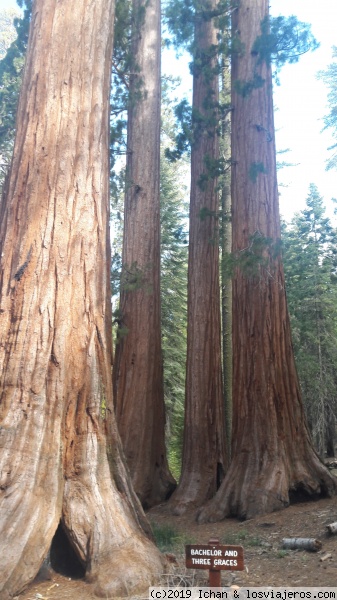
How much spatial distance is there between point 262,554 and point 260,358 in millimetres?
3517

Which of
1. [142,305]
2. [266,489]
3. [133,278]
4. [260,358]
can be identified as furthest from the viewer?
[142,305]

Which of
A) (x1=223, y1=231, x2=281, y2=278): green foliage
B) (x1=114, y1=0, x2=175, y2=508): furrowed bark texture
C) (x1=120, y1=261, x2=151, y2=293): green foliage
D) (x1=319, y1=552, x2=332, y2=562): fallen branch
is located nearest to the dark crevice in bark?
(x1=319, y1=552, x2=332, y2=562): fallen branch

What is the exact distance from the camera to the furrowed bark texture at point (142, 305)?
11055 mm

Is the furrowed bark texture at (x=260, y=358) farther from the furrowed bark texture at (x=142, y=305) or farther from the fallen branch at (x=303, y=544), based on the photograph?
the furrowed bark texture at (x=142, y=305)

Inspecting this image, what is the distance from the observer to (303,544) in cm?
613

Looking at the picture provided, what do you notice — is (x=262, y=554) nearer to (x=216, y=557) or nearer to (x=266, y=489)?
(x=266, y=489)

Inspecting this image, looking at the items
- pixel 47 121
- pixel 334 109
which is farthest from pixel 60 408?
pixel 334 109

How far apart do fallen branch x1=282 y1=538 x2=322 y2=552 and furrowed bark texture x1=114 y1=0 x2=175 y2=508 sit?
486cm

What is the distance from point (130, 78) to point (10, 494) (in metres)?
11.5

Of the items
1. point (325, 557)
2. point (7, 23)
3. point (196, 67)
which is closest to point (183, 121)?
point (196, 67)

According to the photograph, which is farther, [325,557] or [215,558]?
[325,557]

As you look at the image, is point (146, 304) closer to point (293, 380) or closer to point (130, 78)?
point (293, 380)

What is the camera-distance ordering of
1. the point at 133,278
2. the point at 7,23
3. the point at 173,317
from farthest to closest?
the point at 7,23, the point at 173,317, the point at 133,278

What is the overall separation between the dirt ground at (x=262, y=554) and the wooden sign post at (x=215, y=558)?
0.51 m
